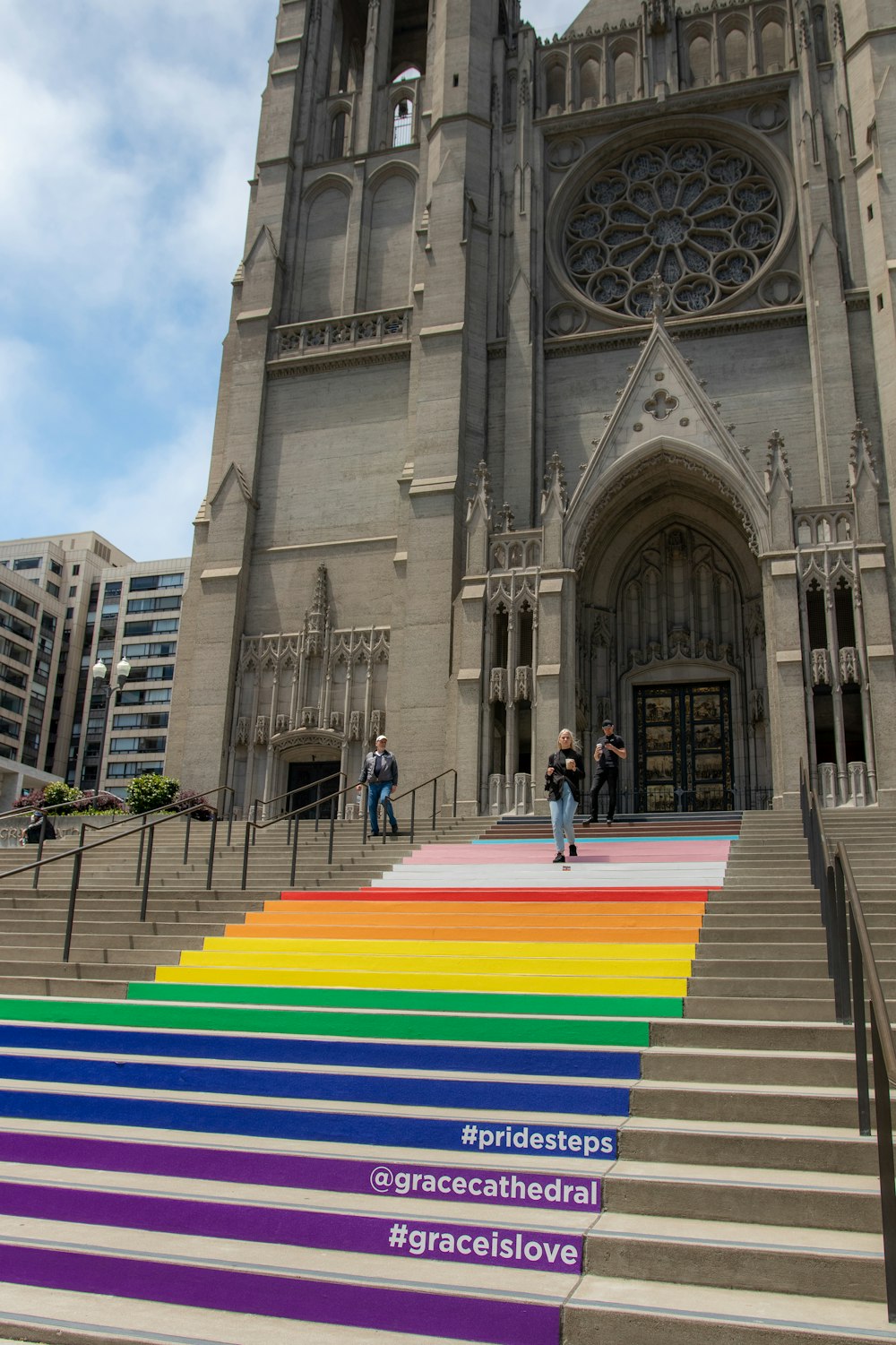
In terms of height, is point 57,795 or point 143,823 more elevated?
point 57,795

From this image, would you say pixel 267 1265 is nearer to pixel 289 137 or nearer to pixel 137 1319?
pixel 137 1319

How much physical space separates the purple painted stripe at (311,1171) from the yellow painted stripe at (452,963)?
2.81 meters

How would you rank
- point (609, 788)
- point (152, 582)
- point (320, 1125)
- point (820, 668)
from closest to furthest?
point (320, 1125) → point (609, 788) → point (820, 668) → point (152, 582)

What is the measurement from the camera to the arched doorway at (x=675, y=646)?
22312mm

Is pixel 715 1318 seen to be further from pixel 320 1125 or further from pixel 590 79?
pixel 590 79

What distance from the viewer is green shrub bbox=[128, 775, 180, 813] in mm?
21688

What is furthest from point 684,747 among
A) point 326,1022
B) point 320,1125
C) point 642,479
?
point 320,1125

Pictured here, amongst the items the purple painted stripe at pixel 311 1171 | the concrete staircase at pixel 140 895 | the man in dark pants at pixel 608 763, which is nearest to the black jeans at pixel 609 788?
the man in dark pants at pixel 608 763

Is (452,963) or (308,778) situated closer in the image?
(452,963)

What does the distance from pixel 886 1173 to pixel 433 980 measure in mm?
4354

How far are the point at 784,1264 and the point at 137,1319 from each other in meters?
2.58

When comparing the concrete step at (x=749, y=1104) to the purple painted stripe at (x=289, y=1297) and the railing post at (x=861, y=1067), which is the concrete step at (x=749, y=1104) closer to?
the railing post at (x=861, y=1067)

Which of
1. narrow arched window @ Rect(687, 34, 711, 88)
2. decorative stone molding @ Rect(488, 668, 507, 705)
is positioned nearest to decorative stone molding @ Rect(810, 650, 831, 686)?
decorative stone molding @ Rect(488, 668, 507, 705)

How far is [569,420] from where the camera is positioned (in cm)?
2448
